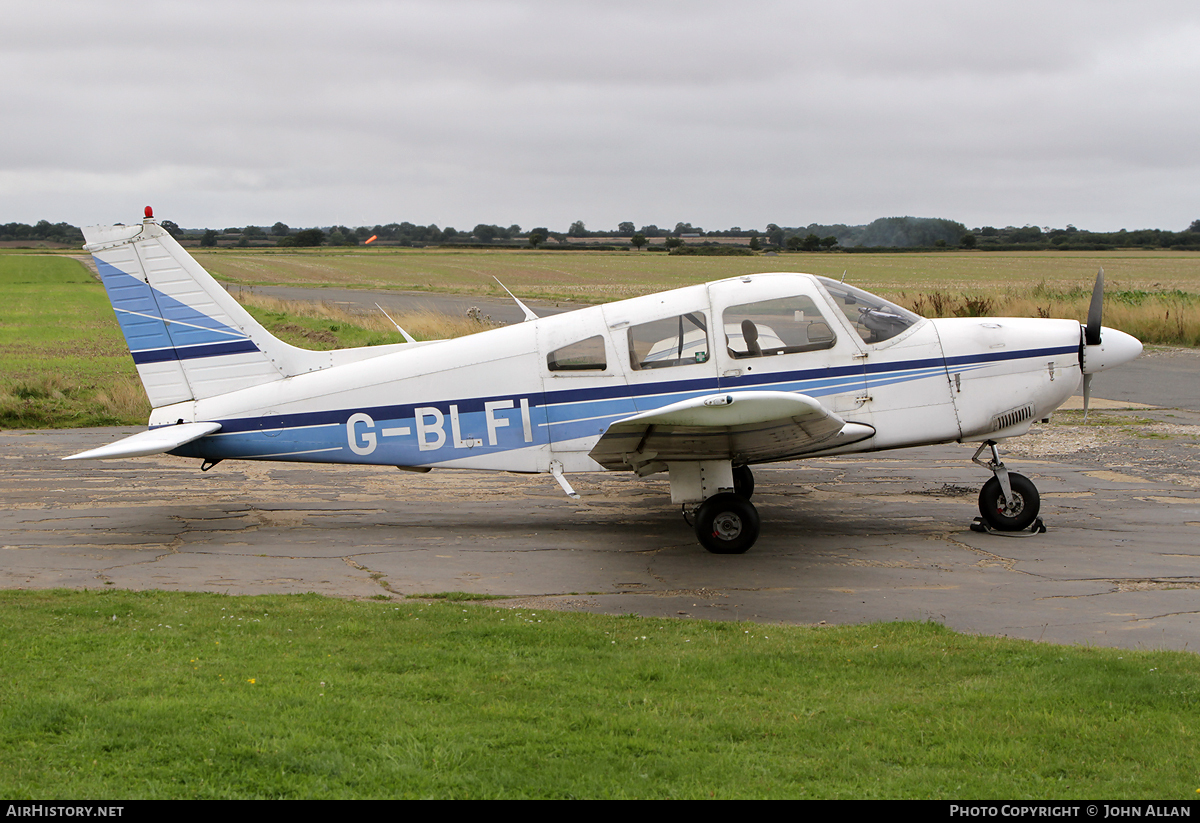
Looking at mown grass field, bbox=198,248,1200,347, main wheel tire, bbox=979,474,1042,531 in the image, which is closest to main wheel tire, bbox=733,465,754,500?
A: main wheel tire, bbox=979,474,1042,531

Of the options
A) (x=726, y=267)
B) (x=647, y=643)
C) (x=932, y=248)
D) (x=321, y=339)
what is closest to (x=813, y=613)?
(x=647, y=643)

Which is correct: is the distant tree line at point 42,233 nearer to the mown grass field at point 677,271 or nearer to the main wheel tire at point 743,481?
the mown grass field at point 677,271

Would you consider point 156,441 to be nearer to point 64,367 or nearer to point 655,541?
point 655,541

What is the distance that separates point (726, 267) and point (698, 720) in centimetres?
7124

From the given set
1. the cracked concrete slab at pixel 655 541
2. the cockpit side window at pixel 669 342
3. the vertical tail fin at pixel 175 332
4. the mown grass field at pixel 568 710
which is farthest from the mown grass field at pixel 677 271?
the mown grass field at pixel 568 710

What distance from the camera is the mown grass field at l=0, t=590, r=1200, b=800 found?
4.23m

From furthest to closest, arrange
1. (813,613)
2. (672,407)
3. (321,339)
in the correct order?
(321,339), (672,407), (813,613)

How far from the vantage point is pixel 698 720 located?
16.4 feet

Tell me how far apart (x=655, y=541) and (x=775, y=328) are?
7.69ft

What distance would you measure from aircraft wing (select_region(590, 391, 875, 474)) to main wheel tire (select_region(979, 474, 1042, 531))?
4.69 ft

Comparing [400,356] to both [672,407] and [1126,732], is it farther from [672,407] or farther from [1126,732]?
[1126,732]

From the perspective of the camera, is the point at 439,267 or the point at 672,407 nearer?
the point at 672,407

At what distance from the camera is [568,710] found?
508 cm

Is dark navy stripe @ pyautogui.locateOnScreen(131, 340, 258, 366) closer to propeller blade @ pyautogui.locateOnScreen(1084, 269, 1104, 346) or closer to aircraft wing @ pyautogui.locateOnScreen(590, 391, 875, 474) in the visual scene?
aircraft wing @ pyautogui.locateOnScreen(590, 391, 875, 474)
